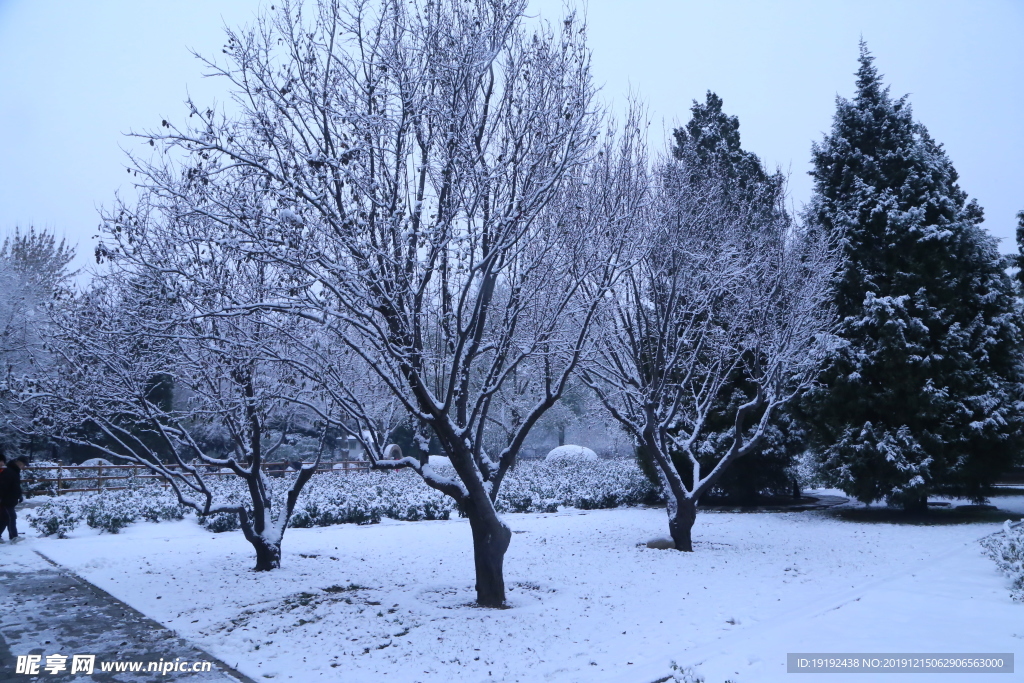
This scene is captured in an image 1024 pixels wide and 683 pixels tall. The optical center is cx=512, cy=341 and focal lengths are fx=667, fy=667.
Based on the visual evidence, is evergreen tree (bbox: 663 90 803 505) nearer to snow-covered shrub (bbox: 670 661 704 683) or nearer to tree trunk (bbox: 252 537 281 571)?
tree trunk (bbox: 252 537 281 571)

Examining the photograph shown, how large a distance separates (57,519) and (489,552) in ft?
35.1

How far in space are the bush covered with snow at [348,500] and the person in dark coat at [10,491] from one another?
0.72 meters

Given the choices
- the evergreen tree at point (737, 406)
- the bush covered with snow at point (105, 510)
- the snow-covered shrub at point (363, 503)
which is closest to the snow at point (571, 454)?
the snow-covered shrub at point (363, 503)

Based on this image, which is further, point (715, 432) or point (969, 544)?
point (715, 432)

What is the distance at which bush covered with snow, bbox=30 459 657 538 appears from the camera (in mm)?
14289

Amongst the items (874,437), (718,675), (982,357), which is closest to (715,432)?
(874,437)

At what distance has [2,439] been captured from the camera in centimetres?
2172

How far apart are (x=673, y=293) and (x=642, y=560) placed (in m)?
4.17

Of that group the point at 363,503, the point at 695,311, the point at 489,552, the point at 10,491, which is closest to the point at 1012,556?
the point at 695,311

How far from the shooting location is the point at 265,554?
31.4ft

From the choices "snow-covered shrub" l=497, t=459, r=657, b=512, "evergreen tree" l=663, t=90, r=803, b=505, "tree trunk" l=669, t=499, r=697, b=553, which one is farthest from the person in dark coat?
"evergreen tree" l=663, t=90, r=803, b=505

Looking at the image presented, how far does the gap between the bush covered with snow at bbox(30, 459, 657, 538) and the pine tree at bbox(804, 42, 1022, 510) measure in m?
6.26

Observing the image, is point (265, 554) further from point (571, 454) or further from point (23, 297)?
point (571, 454)

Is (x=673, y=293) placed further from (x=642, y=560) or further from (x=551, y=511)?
(x=551, y=511)
